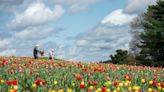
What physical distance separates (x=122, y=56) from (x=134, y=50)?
15.0 feet

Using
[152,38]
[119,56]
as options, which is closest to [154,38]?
[152,38]

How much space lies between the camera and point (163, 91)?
10.8 m

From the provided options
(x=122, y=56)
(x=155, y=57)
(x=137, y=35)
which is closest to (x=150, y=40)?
(x=155, y=57)

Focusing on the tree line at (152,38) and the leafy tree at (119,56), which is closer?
the tree line at (152,38)

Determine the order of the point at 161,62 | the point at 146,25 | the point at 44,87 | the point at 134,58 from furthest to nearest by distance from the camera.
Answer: the point at 134,58
the point at 146,25
the point at 161,62
the point at 44,87

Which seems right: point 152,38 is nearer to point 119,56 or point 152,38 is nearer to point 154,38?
point 154,38

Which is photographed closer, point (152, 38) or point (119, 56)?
point (152, 38)

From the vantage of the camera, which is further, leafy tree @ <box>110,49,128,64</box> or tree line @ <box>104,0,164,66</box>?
leafy tree @ <box>110,49,128,64</box>

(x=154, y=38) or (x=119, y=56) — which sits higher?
(x=154, y=38)

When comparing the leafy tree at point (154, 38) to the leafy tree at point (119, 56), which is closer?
the leafy tree at point (154, 38)

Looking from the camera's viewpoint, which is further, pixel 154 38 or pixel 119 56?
pixel 119 56

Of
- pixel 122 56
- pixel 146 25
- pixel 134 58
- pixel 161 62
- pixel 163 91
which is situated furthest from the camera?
pixel 122 56

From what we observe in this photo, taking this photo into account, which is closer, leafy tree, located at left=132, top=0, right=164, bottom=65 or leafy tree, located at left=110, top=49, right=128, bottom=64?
leafy tree, located at left=132, top=0, right=164, bottom=65

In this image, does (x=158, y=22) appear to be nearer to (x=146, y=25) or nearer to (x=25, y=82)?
(x=146, y=25)
